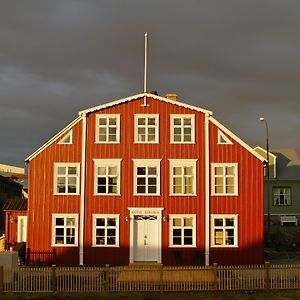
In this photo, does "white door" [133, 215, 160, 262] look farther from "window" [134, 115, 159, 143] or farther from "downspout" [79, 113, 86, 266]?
"window" [134, 115, 159, 143]

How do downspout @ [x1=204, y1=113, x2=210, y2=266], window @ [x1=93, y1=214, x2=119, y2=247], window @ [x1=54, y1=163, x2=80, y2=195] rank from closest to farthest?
downspout @ [x1=204, y1=113, x2=210, y2=266] → window @ [x1=93, y1=214, x2=119, y2=247] → window @ [x1=54, y1=163, x2=80, y2=195]

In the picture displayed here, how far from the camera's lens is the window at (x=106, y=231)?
3122cm

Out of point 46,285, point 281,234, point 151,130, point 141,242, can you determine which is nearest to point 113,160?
point 151,130

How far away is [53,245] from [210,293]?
12335mm

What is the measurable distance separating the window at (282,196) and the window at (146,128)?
1045 inches

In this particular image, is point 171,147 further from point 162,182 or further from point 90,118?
point 90,118

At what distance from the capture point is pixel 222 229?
31297mm

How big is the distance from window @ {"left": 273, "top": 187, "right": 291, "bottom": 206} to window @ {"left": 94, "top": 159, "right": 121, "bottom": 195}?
1077 inches

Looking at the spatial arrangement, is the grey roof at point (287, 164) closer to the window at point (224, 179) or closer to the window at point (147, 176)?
the window at point (224, 179)

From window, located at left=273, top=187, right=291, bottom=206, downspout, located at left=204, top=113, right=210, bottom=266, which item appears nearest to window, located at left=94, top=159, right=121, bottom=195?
downspout, located at left=204, top=113, right=210, bottom=266

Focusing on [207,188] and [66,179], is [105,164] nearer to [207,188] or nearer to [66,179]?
[66,179]

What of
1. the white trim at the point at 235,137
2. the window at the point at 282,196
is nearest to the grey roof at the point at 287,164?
the window at the point at 282,196

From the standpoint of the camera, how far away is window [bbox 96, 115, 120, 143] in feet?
105

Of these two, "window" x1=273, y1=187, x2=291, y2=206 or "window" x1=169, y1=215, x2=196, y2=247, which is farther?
"window" x1=273, y1=187, x2=291, y2=206
